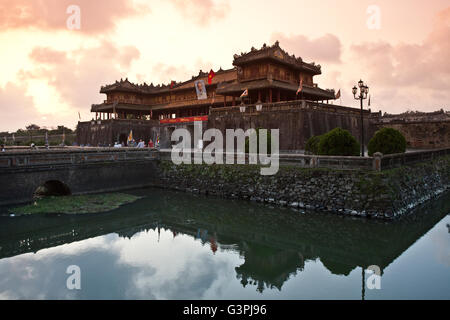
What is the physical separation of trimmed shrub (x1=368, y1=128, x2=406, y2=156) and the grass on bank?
15060 millimetres

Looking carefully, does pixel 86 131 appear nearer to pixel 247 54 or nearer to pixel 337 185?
pixel 247 54

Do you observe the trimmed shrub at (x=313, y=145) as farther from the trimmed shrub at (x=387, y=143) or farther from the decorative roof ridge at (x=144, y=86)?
the decorative roof ridge at (x=144, y=86)

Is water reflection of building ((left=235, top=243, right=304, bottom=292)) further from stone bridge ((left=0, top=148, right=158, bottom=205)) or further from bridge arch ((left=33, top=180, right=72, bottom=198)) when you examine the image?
bridge arch ((left=33, top=180, right=72, bottom=198))

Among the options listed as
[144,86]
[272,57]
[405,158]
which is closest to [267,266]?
[405,158]

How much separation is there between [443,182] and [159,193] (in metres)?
→ 20.1

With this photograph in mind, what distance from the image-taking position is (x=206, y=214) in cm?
1844

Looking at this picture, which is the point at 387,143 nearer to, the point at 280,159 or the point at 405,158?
the point at 405,158

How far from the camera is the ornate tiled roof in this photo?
3161cm

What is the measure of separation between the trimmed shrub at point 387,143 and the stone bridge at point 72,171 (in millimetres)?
16008

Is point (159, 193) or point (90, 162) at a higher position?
point (90, 162)

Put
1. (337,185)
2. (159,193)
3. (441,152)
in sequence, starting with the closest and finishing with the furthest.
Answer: (337,185)
(159,193)
(441,152)

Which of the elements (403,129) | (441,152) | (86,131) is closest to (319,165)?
(441,152)

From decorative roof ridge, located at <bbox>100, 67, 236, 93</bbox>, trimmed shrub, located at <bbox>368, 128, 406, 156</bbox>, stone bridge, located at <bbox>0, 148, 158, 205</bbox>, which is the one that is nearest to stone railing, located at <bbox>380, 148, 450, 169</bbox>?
trimmed shrub, located at <bbox>368, 128, 406, 156</bbox>

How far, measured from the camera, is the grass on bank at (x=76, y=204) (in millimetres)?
17625
